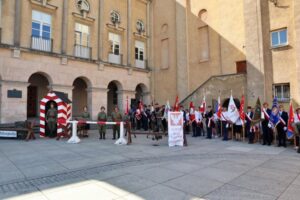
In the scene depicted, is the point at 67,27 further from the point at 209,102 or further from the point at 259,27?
the point at 259,27

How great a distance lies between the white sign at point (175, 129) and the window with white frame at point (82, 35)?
12482 mm

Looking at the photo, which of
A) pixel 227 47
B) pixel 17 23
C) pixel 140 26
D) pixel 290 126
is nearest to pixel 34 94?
pixel 17 23

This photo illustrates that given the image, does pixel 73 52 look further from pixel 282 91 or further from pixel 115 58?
pixel 282 91

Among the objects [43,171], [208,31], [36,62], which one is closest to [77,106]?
[36,62]

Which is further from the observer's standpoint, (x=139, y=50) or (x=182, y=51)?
(x=139, y=50)

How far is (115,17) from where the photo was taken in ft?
72.4

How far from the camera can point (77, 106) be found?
2164 cm

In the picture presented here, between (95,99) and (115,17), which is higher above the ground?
(115,17)

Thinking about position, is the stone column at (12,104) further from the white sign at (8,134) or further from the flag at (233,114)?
the flag at (233,114)

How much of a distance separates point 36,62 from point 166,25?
506 inches

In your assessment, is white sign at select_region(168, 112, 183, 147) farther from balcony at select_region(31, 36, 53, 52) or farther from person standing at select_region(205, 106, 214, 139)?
balcony at select_region(31, 36, 53, 52)

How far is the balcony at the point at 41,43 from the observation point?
16.9 meters

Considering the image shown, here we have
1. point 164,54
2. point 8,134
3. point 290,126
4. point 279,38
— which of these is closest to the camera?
point 290,126

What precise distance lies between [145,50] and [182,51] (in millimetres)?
4716
